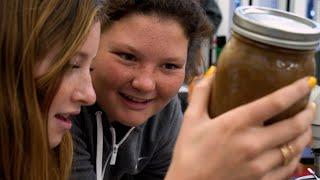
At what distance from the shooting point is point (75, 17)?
0.83m

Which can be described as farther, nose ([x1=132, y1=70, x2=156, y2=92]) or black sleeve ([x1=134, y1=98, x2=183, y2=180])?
black sleeve ([x1=134, y1=98, x2=183, y2=180])

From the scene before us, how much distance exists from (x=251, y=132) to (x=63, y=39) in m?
0.40

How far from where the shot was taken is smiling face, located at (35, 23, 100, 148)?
841 mm

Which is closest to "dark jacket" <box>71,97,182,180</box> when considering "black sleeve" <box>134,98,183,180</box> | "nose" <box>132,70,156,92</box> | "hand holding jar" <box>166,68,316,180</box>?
"black sleeve" <box>134,98,183,180</box>

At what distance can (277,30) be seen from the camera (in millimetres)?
497

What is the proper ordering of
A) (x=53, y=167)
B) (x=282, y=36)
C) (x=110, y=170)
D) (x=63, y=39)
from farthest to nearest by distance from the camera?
(x=110, y=170) → (x=53, y=167) → (x=63, y=39) → (x=282, y=36)

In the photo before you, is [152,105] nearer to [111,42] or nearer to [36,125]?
[111,42]

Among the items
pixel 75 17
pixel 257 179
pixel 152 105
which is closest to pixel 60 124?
pixel 75 17

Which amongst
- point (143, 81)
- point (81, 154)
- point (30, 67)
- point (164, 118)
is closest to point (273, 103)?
point (30, 67)

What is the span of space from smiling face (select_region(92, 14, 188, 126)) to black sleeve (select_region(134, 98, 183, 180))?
282 millimetres

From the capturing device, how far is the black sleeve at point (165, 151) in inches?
54.9

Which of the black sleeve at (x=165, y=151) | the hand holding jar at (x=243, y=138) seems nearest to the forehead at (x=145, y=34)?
the black sleeve at (x=165, y=151)

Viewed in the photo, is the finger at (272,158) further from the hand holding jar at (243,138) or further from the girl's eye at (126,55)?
the girl's eye at (126,55)

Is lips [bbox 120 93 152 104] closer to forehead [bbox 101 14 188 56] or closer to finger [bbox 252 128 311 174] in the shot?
forehead [bbox 101 14 188 56]
